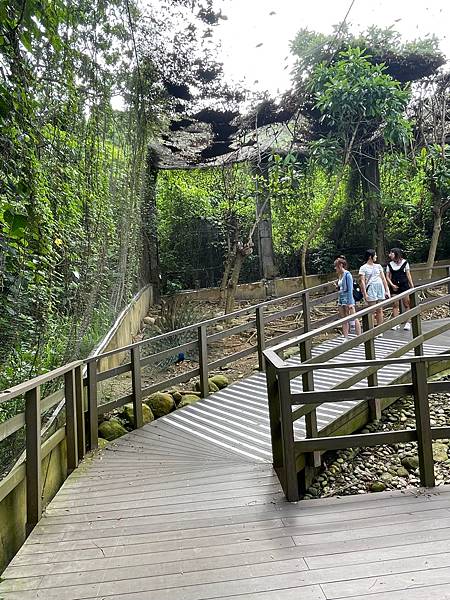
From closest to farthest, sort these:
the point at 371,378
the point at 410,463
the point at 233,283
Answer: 1. the point at 410,463
2. the point at 371,378
3. the point at 233,283

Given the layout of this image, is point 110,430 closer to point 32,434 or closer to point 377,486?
point 32,434

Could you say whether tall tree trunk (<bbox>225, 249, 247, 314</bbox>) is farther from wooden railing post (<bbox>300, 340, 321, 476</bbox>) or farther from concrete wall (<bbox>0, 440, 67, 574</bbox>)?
concrete wall (<bbox>0, 440, 67, 574</bbox>)

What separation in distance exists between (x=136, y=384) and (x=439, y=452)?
3107 mm

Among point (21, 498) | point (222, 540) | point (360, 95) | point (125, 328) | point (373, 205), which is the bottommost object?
point (222, 540)

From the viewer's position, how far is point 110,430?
4211mm

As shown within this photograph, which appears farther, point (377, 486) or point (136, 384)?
point (136, 384)

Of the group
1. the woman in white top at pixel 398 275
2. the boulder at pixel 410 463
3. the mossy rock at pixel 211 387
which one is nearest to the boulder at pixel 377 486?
the boulder at pixel 410 463

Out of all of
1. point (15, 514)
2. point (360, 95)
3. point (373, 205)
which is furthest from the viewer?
point (373, 205)

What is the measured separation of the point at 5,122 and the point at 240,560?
2508 mm

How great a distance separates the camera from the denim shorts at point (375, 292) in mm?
6035

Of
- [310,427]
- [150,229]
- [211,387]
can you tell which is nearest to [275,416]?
[310,427]

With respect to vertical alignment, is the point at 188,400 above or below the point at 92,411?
below

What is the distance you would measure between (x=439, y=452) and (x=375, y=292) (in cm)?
242

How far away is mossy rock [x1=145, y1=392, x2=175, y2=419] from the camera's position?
4.80 meters
